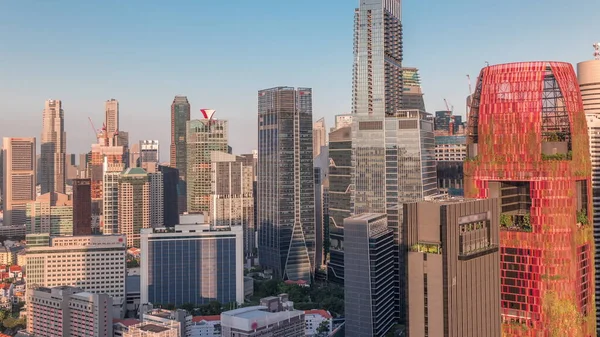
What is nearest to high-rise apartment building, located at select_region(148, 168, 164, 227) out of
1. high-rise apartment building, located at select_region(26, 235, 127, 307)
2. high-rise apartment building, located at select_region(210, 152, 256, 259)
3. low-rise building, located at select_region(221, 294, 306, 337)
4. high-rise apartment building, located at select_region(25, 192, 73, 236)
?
high-rise apartment building, located at select_region(25, 192, 73, 236)

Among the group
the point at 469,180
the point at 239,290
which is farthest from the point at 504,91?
the point at 239,290

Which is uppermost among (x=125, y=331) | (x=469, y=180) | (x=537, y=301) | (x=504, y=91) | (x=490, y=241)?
(x=504, y=91)

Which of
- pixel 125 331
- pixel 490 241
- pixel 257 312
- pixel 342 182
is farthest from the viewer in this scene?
pixel 342 182

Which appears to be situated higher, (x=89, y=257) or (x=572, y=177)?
(x=572, y=177)

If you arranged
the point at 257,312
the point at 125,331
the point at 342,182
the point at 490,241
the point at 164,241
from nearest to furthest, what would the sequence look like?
the point at 490,241 → the point at 257,312 → the point at 125,331 → the point at 164,241 → the point at 342,182

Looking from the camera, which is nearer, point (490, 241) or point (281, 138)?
point (490, 241)

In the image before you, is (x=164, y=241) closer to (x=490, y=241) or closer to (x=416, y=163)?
(x=416, y=163)

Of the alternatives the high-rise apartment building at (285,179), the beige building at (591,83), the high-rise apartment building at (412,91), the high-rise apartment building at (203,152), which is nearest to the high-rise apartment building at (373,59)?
the high-rise apartment building at (285,179)
